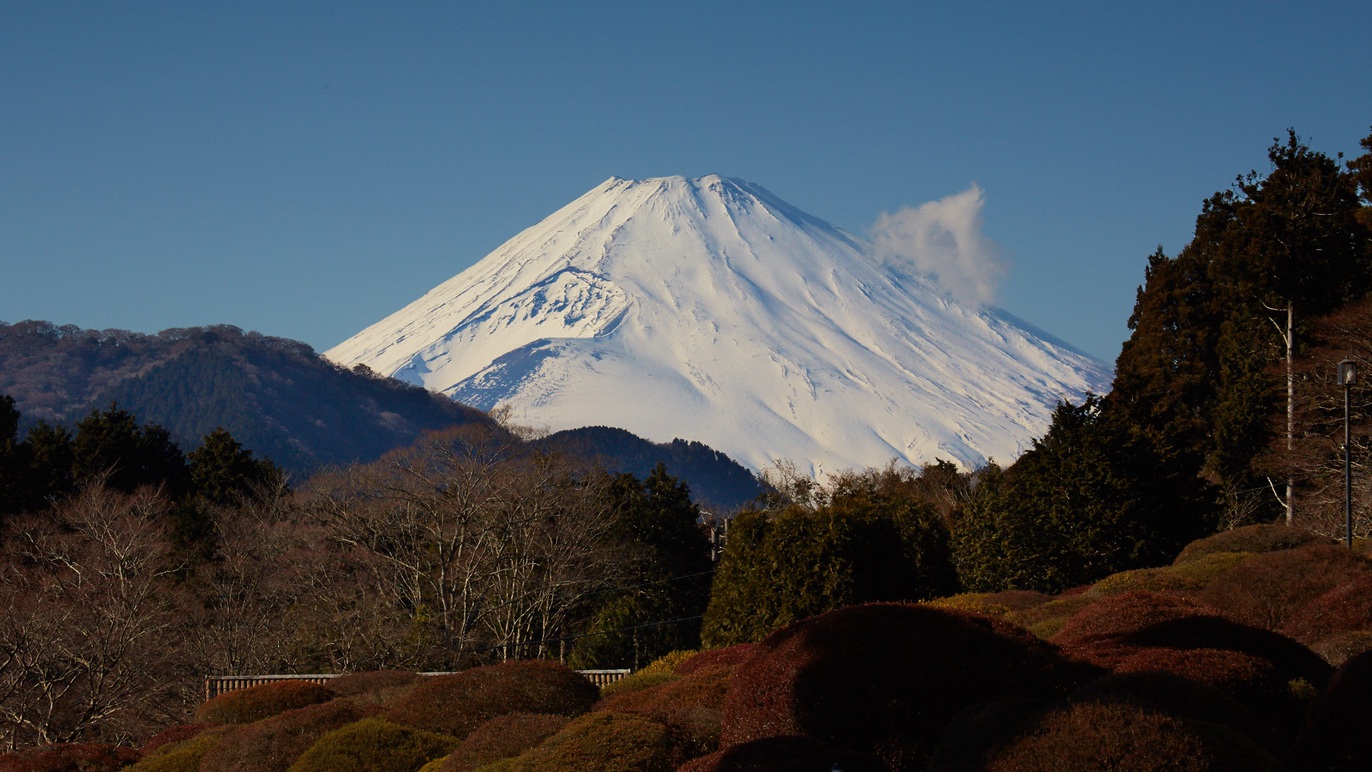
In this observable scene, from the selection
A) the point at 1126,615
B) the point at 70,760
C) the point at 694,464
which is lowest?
the point at 70,760

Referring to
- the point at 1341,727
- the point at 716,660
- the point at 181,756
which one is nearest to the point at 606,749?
the point at 716,660

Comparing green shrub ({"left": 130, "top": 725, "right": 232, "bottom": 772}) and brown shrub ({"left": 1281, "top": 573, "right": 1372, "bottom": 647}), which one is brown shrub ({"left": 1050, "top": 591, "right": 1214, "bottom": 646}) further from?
green shrub ({"left": 130, "top": 725, "right": 232, "bottom": 772})

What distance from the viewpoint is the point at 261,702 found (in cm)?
1938

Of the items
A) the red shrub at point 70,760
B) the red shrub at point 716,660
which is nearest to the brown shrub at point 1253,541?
the red shrub at point 716,660

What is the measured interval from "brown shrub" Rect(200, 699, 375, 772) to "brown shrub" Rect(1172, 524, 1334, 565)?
45.1 ft

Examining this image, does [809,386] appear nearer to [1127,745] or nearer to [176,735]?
[176,735]

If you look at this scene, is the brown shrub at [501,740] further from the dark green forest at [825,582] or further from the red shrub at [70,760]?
the red shrub at [70,760]

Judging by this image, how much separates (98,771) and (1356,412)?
24.3 metres

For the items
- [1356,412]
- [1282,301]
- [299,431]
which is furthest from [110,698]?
[299,431]

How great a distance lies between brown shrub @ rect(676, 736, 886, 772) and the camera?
8.79 meters

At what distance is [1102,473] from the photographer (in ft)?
80.6

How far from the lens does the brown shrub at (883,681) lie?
1038cm

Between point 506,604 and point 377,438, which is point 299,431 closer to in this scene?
point 377,438

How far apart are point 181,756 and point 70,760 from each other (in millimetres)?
2879
